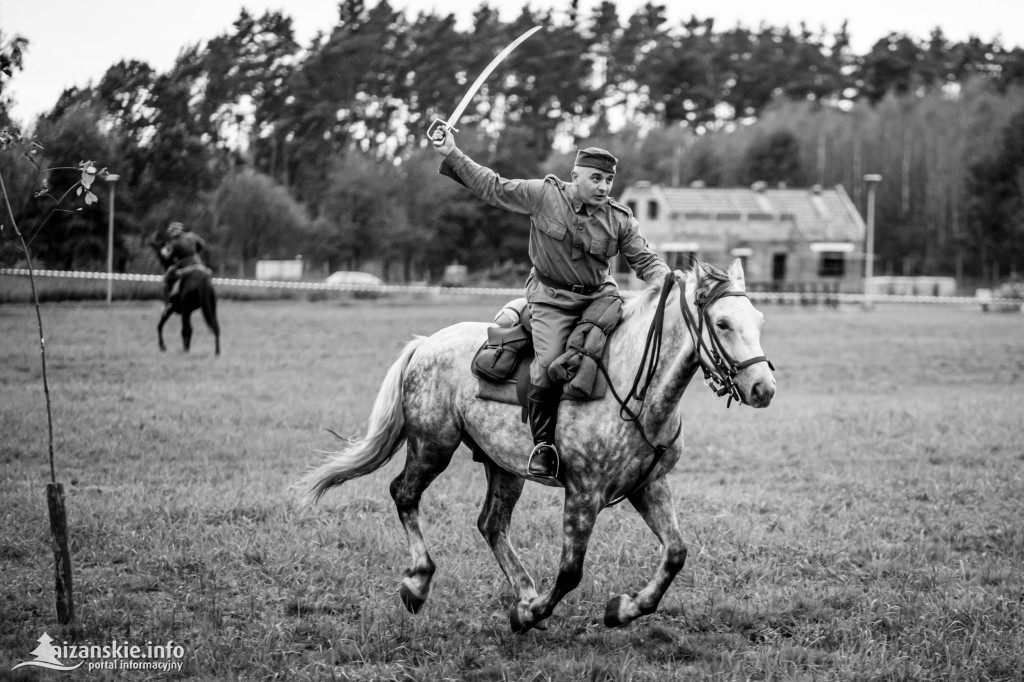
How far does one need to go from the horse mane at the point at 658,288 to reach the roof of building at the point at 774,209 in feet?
191

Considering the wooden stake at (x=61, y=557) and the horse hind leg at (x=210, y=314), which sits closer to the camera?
the wooden stake at (x=61, y=557)

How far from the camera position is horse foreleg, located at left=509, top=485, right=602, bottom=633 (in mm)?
5621

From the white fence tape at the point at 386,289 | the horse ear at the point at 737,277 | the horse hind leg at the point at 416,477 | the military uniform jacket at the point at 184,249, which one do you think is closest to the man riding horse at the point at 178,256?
the military uniform jacket at the point at 184,249

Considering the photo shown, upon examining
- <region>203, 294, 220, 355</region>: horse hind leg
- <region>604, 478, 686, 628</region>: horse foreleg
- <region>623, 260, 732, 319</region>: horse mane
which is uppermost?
<region>623, 260, 732, 319</region>: horse mane

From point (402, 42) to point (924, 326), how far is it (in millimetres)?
38431

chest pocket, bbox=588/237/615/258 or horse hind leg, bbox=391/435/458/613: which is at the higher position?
chest pocket, bbox=588/237/615/258

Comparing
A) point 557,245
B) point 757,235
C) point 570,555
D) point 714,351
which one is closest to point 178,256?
point 557,245

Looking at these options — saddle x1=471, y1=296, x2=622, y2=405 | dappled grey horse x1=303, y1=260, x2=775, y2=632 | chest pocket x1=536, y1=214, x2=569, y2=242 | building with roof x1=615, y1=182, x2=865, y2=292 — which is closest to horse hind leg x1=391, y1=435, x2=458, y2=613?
dappled grey horse x1=303, y1=260, x2=775, y2=632

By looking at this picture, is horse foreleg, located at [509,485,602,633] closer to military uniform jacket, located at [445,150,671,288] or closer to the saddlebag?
the saddlebag

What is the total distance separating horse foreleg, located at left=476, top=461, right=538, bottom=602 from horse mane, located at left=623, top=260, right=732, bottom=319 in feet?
4.83

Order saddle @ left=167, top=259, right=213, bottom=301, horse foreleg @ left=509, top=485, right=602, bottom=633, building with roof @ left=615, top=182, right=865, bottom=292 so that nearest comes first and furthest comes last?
horse foreleg @ left=509, top=485, right=602, bottom=633 → saddle @ left=167, top=259, right=213, bottom=301 → building with roof @ left=615, top=182, right=865, bottom=292

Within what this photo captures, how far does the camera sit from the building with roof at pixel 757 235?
206 ft

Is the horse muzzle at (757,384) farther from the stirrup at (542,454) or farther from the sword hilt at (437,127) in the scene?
the sword hilt at (437,127)

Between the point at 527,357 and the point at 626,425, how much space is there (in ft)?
2.86
